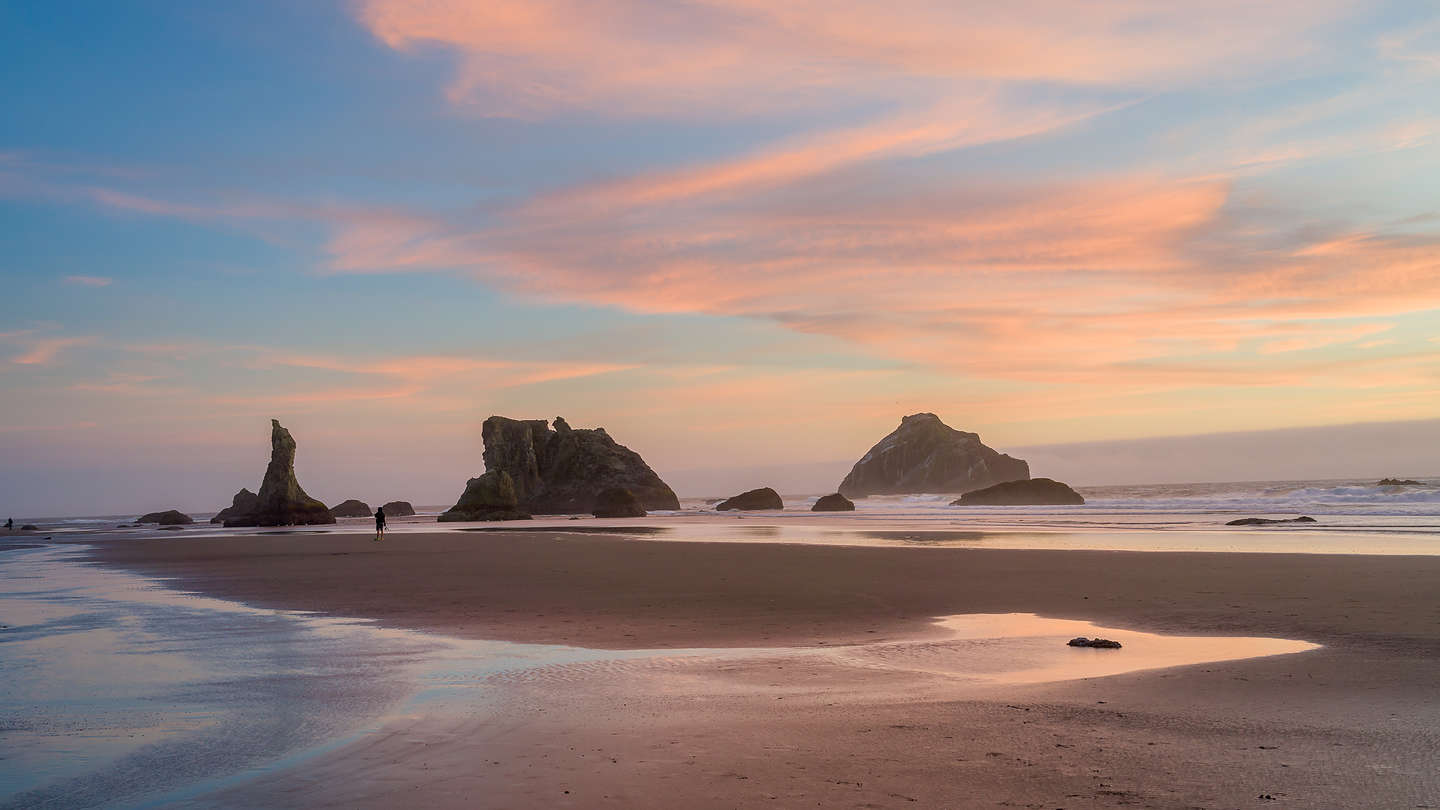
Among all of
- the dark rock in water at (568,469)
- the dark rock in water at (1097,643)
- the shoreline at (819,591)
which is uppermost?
the dark rock in water at (568,469)

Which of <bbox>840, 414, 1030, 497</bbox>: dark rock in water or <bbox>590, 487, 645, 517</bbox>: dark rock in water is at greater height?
<bbox>840, 414, 1030, 497</bbox>: dark rock in water

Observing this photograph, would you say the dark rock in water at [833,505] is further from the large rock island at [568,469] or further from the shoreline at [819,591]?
the shoreline at [819,591]

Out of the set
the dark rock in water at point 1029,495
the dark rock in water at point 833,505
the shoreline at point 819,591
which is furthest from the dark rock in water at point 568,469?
the shoreline at point 819,591

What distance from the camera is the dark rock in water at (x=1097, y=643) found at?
12484 millimetres

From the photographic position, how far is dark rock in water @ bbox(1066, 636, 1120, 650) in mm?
12484

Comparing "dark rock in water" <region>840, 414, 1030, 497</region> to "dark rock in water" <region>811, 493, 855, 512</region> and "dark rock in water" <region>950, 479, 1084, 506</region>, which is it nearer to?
"dark rock in water" <region>950, 479, 1084, 506</region>

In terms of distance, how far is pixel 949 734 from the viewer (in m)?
7.79

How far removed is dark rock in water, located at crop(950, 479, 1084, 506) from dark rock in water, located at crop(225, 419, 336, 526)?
69139 millimetres

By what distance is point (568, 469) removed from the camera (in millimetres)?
138875

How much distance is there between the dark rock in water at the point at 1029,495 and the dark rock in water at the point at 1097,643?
8931 cm

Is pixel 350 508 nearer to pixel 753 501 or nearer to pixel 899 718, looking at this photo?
pixel 753 501

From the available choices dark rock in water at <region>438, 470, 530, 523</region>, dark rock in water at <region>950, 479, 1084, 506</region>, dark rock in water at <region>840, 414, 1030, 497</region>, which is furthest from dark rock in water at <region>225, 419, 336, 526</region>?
dark rock in water at <region>840, 414, 1030, 497</region>

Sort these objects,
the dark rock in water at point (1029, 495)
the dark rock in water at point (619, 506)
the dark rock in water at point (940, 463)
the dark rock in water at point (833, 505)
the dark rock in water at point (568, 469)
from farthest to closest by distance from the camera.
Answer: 1. the dark rock in water at point (940, 463)
2. the dark rock in water at point (568, 469)
3. the dark rock in water at point (833, 505)
4. the dark rock in water at point (619, 506)
5. the dark rock in water at point (1029, 495)

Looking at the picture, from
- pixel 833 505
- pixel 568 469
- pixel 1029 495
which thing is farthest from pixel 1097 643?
pixel 568 469
